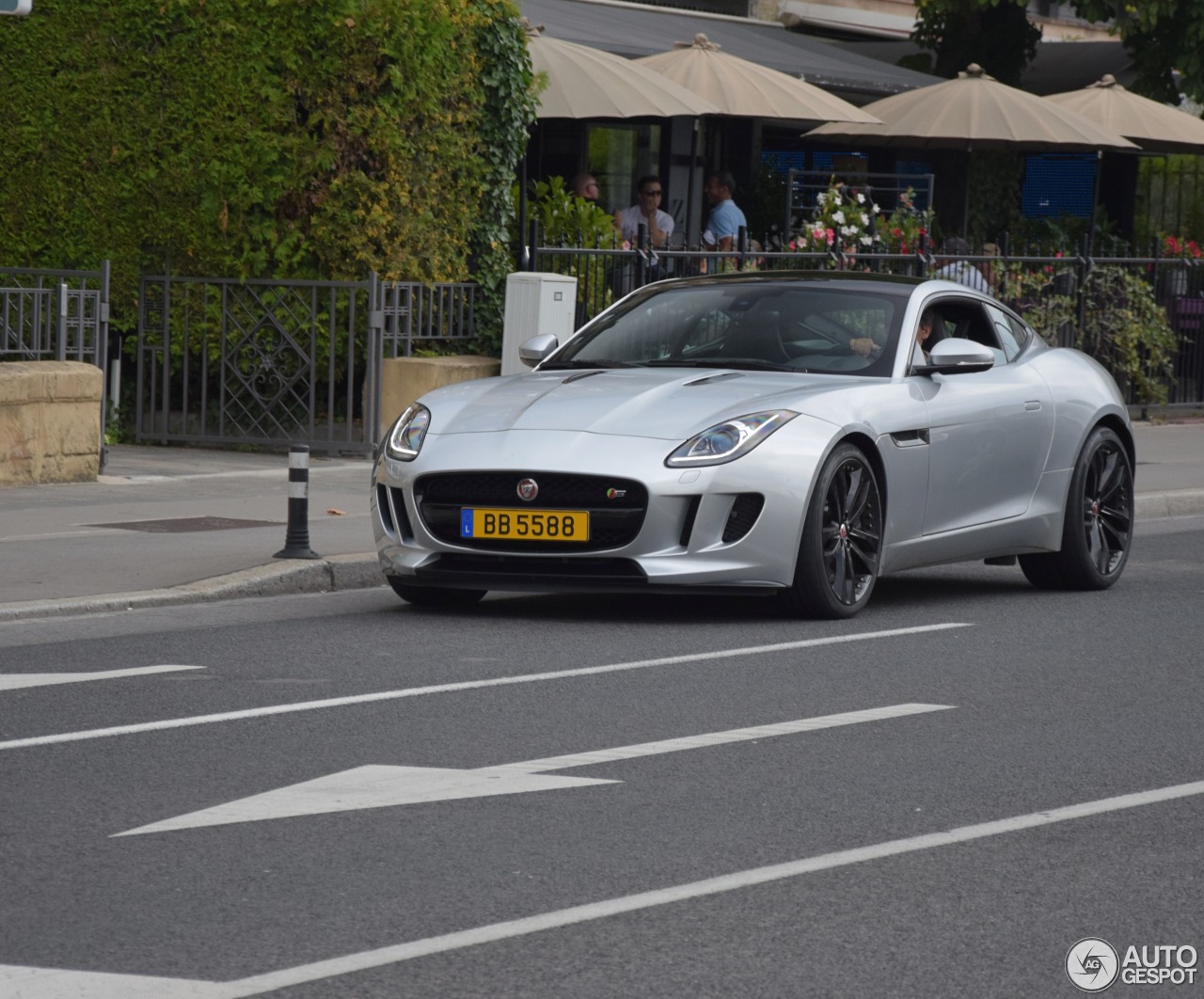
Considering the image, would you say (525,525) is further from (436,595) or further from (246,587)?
(246,587)

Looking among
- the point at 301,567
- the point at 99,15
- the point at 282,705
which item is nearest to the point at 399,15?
the point at 99,15

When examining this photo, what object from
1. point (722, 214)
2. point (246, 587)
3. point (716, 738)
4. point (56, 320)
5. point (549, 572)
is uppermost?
point (722, 214)

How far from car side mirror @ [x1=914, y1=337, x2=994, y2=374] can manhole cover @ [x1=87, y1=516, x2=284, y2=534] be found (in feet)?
13.1

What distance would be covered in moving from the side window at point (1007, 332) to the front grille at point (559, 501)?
2.76m

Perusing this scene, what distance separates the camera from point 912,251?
20.8 metres

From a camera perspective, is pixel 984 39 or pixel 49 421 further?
pixel 984 39

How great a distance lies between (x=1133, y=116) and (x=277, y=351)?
11778mm

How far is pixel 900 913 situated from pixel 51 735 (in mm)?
2951

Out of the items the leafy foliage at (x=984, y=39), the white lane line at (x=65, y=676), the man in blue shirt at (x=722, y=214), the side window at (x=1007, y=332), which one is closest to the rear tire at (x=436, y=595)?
the white lane line at (x=65, y=676)

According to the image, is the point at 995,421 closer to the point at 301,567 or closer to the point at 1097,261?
the point at 301,567

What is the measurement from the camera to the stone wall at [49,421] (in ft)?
44.7

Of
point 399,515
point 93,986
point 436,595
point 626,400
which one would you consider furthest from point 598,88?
point 93,986

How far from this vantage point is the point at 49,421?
1389 centimetres

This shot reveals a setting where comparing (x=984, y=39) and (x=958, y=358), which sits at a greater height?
(x=984, y=39)
